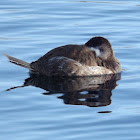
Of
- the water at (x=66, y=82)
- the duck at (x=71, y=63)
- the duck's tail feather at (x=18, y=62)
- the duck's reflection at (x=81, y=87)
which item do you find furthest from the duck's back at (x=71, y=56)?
the water at (x=66, y=82)

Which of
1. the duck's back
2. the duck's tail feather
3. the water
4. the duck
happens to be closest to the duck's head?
the duck

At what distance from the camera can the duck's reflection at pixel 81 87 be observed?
33.2ft

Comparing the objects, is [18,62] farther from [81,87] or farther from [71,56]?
[81,87]

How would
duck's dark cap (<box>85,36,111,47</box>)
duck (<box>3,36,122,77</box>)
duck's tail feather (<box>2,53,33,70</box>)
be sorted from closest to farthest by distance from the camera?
duck (<box>3,36,122,77</box>) < duck's tail feather (<box>2,53,33,70</box>) < duck's dark cap (<box>85,36,111,47</box>)

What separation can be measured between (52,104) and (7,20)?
25.1ft

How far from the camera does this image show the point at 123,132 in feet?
27.7

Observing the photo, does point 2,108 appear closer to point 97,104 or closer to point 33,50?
point 97,104

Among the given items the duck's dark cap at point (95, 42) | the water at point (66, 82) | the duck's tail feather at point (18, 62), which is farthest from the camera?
the duck's dark cap at point (95, 42)

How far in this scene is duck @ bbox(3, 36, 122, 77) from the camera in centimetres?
1212

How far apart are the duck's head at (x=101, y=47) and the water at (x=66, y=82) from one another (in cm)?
46

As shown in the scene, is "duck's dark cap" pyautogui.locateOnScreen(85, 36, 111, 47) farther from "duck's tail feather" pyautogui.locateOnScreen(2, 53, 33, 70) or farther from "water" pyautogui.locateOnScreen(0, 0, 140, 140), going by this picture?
"duck's tail feather" pyautogui.locateOnScreen(2, 53, 33, 70)

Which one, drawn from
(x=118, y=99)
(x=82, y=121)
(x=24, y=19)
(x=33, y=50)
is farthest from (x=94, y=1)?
(x=82, y=121)

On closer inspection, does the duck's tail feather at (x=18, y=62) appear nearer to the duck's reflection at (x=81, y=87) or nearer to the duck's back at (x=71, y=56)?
the duck's back at (x=71, y=56)

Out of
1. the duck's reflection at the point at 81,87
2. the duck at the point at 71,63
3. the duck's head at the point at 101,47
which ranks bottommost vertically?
the duck's reflection at the point at 81,87
